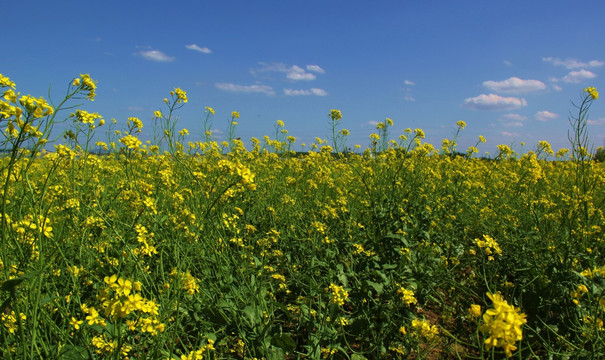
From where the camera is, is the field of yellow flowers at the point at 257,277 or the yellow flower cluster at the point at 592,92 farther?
the yellow flower cluster at the point at 592,92

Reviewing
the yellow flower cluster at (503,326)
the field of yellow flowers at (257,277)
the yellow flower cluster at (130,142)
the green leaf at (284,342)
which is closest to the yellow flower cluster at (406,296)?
the field of yellow flowers at (257,277)

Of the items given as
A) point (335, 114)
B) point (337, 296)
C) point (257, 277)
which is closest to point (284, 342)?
point (337, 296)

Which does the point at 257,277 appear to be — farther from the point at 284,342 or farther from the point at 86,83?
the point at 86,83

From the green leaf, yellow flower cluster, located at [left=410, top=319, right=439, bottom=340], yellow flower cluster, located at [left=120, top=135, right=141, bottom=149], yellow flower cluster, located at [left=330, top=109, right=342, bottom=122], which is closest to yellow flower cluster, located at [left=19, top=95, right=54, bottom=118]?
yellow flower cluster, located at [left=120, top=135, right=141, bottom=149]

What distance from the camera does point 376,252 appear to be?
2.63m

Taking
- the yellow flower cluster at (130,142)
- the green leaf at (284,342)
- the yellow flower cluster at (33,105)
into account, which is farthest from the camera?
the yellow flower cluster at (130,142)

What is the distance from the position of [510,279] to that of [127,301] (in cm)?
290

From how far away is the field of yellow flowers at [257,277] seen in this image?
133cm

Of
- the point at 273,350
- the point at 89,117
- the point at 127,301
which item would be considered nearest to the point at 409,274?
the point at 273,350

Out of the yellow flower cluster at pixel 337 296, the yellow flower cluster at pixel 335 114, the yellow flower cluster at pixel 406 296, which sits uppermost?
the yellow flower cluster at pixel 335 114

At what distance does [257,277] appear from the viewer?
2.23 m

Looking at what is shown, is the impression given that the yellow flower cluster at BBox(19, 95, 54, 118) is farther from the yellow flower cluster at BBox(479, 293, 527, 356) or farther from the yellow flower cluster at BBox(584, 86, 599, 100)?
the yellow flower cluster at BBox(584, 86, 599, 100)

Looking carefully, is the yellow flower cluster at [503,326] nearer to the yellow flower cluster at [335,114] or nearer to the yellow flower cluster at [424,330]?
the yellow flower cluster at [424,330]

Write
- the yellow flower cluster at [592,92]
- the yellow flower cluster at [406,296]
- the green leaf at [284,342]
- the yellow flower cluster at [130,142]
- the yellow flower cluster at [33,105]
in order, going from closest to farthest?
1. the yellow flower cluster at [33,105]
2. the green leaf at [284,342]
3. the yellow flower cluster at [406,296]
4. the yellow flower cluster at [130,142]
5. the yellow flower cluster at [592,92]
